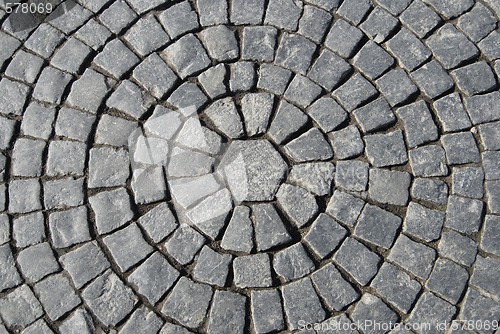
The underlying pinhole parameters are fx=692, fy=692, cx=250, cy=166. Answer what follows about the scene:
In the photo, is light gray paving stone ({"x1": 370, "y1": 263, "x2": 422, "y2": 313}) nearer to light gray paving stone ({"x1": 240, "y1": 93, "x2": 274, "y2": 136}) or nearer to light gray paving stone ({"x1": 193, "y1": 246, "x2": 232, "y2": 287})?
light gray paving stone ({"x1": 193, "y1": 246, "x2": 232, "y2": 287})

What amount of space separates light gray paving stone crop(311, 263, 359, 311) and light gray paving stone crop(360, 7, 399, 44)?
1.62 meters

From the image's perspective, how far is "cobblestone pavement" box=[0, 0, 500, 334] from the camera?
3895 millimetres

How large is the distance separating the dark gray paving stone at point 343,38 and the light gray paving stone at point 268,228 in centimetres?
119

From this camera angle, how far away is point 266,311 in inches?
152

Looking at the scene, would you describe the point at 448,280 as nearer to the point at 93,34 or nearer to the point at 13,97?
the point at 93,34

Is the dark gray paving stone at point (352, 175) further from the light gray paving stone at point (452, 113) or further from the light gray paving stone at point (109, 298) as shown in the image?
the light gray paving stone at point (109, 298)

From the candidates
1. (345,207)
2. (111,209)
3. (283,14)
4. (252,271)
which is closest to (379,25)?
(283,14)

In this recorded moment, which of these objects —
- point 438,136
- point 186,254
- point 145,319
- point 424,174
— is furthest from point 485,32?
point 145,319

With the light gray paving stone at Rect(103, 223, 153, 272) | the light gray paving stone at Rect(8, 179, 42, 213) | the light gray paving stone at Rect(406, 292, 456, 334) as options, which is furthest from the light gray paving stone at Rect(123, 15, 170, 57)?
the light gray paving stone at Rect(406, 292, 456, 334)

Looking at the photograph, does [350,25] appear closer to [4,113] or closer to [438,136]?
[438,136]

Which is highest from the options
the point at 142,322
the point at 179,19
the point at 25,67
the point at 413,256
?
the point at 179,19

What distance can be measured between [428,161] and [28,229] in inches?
95.7

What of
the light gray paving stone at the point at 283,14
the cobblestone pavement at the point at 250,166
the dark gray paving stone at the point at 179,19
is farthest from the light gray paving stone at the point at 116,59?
the light gray paving stone at the point at 283,14

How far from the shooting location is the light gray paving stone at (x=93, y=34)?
182 inches
